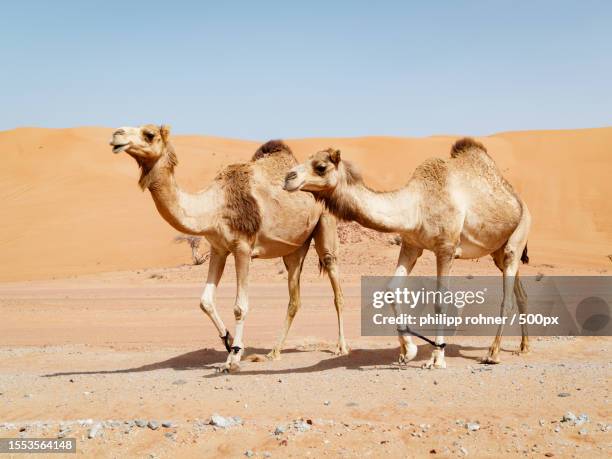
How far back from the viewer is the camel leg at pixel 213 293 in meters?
8.99

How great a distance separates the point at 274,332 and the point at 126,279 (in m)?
13.3

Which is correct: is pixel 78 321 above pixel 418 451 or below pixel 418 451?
below

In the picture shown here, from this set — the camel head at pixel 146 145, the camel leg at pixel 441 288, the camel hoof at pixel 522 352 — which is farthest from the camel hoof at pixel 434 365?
the camel head at pixel 146 145

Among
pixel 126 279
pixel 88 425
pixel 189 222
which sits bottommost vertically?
pixel 126 279

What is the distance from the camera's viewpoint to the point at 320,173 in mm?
7750

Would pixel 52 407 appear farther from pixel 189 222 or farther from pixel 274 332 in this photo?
pixel 274 332

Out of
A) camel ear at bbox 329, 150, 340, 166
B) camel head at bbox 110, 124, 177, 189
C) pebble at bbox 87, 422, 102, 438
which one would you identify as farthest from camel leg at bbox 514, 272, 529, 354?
pebble at bbox 87, 422, 102, 438

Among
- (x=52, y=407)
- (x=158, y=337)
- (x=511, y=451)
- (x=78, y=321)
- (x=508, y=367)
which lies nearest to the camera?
(x=511, y=451)

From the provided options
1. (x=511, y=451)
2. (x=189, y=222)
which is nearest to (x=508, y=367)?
(x=511, y=451)

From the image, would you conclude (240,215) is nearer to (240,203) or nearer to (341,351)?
(240,203)

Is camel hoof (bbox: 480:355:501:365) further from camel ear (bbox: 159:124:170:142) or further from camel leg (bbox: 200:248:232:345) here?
camel ear (bbox: 159:124:170:142)

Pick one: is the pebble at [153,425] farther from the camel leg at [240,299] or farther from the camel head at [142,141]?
the camel head at [142,141]

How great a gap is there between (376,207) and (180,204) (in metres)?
2.37

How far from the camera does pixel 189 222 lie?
8672 mm
